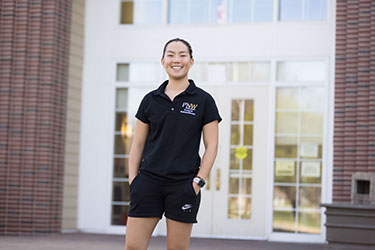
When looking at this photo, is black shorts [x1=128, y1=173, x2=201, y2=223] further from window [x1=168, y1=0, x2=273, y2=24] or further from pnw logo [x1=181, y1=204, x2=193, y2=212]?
window [x1=168, y1=0, x2=273, y2=24]

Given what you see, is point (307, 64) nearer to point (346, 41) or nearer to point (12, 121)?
point (346, 41)

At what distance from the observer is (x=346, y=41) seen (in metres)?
8.09

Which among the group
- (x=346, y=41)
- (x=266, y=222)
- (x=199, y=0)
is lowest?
(x=266, y=222)

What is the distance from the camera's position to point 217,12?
9055mm

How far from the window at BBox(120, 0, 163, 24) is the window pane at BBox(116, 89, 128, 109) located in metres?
1.03

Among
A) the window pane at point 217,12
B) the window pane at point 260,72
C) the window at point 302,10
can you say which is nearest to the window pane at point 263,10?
the window at point 302,10

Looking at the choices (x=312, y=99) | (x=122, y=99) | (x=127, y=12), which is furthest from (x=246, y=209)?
(x=127, y=12)

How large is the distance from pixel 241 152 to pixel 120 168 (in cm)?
176

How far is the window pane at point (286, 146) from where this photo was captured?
28.1 feet

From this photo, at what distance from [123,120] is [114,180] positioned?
861 mm

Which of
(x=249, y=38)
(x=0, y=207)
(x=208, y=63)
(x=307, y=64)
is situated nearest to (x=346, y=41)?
(x=307, y=64)

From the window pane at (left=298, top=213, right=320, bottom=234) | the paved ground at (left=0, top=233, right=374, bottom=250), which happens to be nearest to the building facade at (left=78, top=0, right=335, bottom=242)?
the window pane at (left=298, top=213, right=320, bottom=234)

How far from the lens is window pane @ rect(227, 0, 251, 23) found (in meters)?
8.95

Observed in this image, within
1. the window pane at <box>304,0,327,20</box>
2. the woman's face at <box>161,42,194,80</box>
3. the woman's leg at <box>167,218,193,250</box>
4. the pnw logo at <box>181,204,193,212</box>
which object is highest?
the window pane at <box>304,0,327,20</box>
